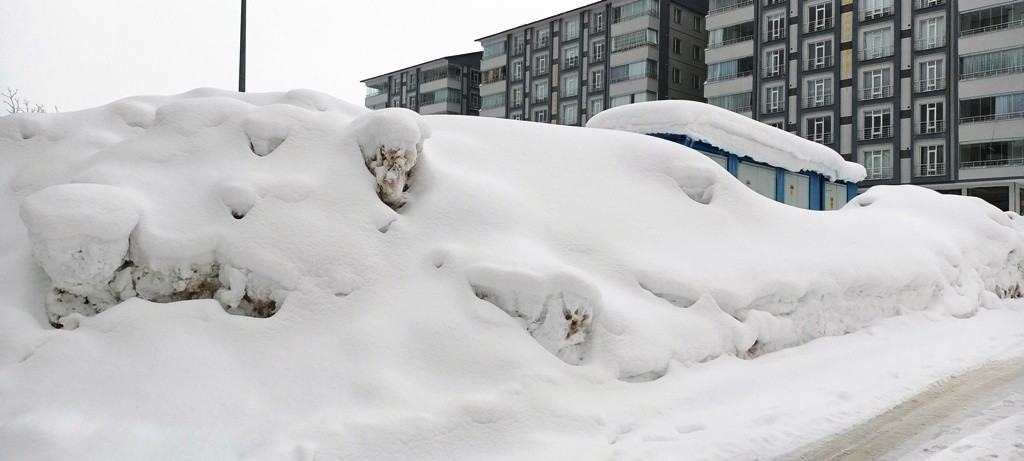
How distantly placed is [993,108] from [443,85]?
43.0 meters

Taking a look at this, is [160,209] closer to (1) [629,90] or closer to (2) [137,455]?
(2) [137,455]

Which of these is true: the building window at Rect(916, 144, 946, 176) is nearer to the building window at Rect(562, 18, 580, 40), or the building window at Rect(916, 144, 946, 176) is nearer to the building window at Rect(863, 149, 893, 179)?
the building window at Rect(863, 149, 893, 179)

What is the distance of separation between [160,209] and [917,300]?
9.98 meters

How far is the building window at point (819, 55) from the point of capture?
135 ft

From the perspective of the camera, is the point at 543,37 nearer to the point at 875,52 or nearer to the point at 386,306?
the point at 875,52

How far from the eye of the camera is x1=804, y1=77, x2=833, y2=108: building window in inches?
1613

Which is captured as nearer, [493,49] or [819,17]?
[819,17]

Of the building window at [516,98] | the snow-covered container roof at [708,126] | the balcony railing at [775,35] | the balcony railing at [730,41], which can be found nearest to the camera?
the snow-covered container roof at [708,126]

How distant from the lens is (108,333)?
4.86m

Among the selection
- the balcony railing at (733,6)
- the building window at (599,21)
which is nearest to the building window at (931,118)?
the balcony railing at (733,6)

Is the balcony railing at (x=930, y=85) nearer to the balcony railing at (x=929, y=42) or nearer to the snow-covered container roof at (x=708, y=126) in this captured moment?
the balcony railing at (x=929, y=42)

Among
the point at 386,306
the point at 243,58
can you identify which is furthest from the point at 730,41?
the point at 386,306

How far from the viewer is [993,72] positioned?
3559 centimetres

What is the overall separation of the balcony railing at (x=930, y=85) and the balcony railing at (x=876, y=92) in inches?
50.6
